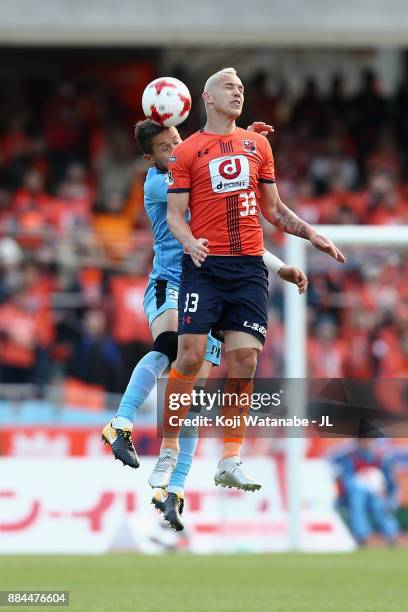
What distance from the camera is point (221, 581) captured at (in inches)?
460

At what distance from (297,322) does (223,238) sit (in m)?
6.29

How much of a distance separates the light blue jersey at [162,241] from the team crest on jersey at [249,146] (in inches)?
28.5

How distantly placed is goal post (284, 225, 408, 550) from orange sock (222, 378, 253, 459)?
535 cm

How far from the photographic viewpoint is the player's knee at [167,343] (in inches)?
354

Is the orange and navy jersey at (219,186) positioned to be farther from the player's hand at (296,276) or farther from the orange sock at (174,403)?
the orange sock at (174,403)

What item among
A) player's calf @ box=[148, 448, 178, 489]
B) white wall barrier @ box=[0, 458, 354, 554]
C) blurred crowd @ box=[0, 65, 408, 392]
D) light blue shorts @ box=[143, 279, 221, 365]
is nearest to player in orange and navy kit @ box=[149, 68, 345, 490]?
player's calf @ box=[148, 448, 178, 489]

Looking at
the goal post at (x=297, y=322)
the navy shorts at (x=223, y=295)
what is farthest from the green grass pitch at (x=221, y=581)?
the navy shorts at (x=223, y=295)

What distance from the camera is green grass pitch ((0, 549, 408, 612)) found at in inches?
380

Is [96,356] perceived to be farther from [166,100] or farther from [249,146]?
[249,146]

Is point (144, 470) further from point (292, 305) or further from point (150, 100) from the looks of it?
point (150, 100)

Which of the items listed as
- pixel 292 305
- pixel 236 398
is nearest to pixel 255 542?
pixel 292 305

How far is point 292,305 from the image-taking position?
48.1 feet

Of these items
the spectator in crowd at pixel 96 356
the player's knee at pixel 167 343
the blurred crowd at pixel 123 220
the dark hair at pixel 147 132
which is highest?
the blurred crowd at pixel 123 220

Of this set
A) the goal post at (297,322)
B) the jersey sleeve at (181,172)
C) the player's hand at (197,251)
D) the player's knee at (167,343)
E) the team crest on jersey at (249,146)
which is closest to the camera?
the player's hand at (197,251)
